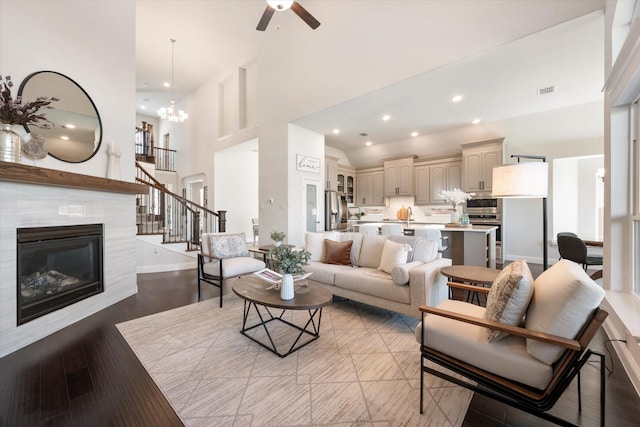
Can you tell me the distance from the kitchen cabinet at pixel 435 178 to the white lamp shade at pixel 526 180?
4.62 meters

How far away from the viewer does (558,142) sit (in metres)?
5.69

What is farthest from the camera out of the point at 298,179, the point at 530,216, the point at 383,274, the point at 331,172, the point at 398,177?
the point at 398,177

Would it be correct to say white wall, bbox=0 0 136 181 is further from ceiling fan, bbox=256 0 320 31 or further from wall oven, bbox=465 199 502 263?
wall oven, bbox=465 199 502 263

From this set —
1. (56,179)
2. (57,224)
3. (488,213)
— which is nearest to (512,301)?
(56,179)

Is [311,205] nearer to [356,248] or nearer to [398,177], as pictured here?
[356,248]

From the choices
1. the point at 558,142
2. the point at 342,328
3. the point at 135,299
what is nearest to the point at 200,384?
the point at 342,328

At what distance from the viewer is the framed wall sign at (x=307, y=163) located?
590 centimetres

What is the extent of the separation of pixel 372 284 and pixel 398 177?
5.54m

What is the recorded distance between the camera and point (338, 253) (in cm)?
367

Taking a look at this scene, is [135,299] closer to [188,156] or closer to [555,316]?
[555,316]

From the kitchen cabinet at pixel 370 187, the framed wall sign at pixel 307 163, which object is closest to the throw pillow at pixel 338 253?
the framed wall sign at pixel 307 163

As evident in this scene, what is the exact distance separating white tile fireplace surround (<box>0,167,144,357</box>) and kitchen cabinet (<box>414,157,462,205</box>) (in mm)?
6606

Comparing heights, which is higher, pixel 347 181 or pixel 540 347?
pixel 347 181

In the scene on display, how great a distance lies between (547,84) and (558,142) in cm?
234
